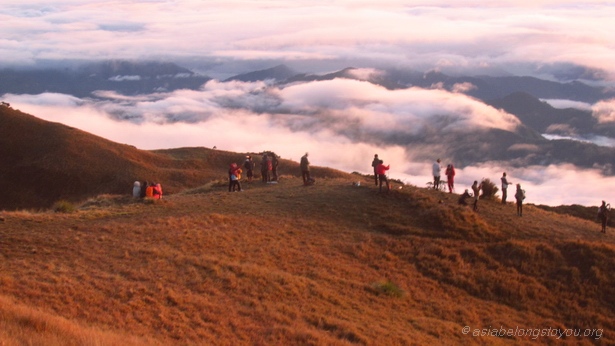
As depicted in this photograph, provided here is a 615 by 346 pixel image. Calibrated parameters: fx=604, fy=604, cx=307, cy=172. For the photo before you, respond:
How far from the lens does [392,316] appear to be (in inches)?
616

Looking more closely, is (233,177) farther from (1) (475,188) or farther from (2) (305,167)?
(1) (475,188)

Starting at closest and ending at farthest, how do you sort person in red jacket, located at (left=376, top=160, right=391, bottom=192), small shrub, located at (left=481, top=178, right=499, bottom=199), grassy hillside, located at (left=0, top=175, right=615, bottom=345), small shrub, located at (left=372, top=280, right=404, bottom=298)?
grassy hillside, located at (left=0, top=175, right=615, bottom=345) → small shrub, located at (left=372, top=280, right=404, bottom=298) → person in red jacket, located at (left=376, top=160, right=391, bottom=192) → small shrub, located at (left=481, top=178, right=499, bottom=199)

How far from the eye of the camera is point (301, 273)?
1809 cm

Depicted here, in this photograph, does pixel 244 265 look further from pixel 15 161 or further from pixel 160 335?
pixel 15 161

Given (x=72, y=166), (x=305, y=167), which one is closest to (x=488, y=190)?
(x=305, y=167)

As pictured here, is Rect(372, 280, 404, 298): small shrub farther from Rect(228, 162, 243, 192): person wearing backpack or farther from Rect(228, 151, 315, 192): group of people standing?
Rect(228, 162, 243, 192): person wearing backpack

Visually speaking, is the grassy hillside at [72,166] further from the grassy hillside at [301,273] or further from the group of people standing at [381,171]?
the group of people standing at [381,171]

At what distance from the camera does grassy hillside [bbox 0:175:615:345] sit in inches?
511

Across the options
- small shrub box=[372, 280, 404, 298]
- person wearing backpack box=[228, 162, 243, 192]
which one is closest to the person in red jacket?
person wearing backpack box=[228, 162, 243, 192]

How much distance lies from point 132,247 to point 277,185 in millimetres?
14752

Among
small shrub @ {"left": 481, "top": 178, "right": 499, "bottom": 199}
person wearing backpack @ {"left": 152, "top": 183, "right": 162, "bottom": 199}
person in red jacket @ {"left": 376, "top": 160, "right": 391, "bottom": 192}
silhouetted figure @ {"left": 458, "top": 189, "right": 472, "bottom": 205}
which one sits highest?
person in red jacket @ {"left": 376, "top": 160, "right": 391, "bottom": 192}

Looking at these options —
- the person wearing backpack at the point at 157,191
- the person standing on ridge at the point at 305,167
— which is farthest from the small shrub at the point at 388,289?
the person wearing backpack at the point at 157,191

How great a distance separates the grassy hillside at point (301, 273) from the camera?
13.0 metres

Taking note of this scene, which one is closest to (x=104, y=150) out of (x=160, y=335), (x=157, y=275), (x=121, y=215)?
(x=121, y=215)
